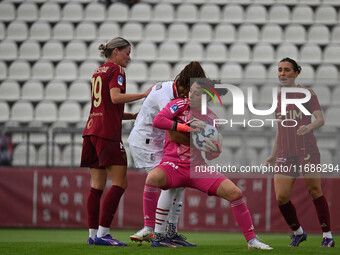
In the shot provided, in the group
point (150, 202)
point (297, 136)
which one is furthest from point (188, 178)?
point (297, 136)

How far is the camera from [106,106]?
17.3 feet

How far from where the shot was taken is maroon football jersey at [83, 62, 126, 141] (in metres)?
5.21

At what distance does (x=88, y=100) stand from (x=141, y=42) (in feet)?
6.54

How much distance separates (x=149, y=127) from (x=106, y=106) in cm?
52

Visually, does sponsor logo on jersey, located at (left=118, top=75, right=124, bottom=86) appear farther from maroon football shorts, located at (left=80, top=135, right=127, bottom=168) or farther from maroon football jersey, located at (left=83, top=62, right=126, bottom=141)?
maroon football shorts, located at (left=80, top=135, right=127, bottom=168)

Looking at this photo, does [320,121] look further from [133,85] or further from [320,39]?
[320,39]

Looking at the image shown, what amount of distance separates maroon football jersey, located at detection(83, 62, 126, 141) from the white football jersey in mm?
311

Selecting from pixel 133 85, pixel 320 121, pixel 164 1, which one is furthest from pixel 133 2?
pixel 320 121

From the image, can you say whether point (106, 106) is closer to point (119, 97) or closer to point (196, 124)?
point (119, 97)

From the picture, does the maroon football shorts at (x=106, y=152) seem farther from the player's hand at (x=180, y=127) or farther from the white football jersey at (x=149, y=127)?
the player's hand at (x=180, y=127)

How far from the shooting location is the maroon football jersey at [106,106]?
5.21m

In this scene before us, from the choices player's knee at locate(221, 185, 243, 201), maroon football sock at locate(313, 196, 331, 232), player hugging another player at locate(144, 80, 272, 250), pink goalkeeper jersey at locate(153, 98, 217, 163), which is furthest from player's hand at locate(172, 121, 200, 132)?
maroon football sock at locate(313, 196, 331, 232)

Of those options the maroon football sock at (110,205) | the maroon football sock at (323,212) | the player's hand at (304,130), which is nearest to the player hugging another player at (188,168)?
the maroon football sock at (110,205)

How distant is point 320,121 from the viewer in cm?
541
